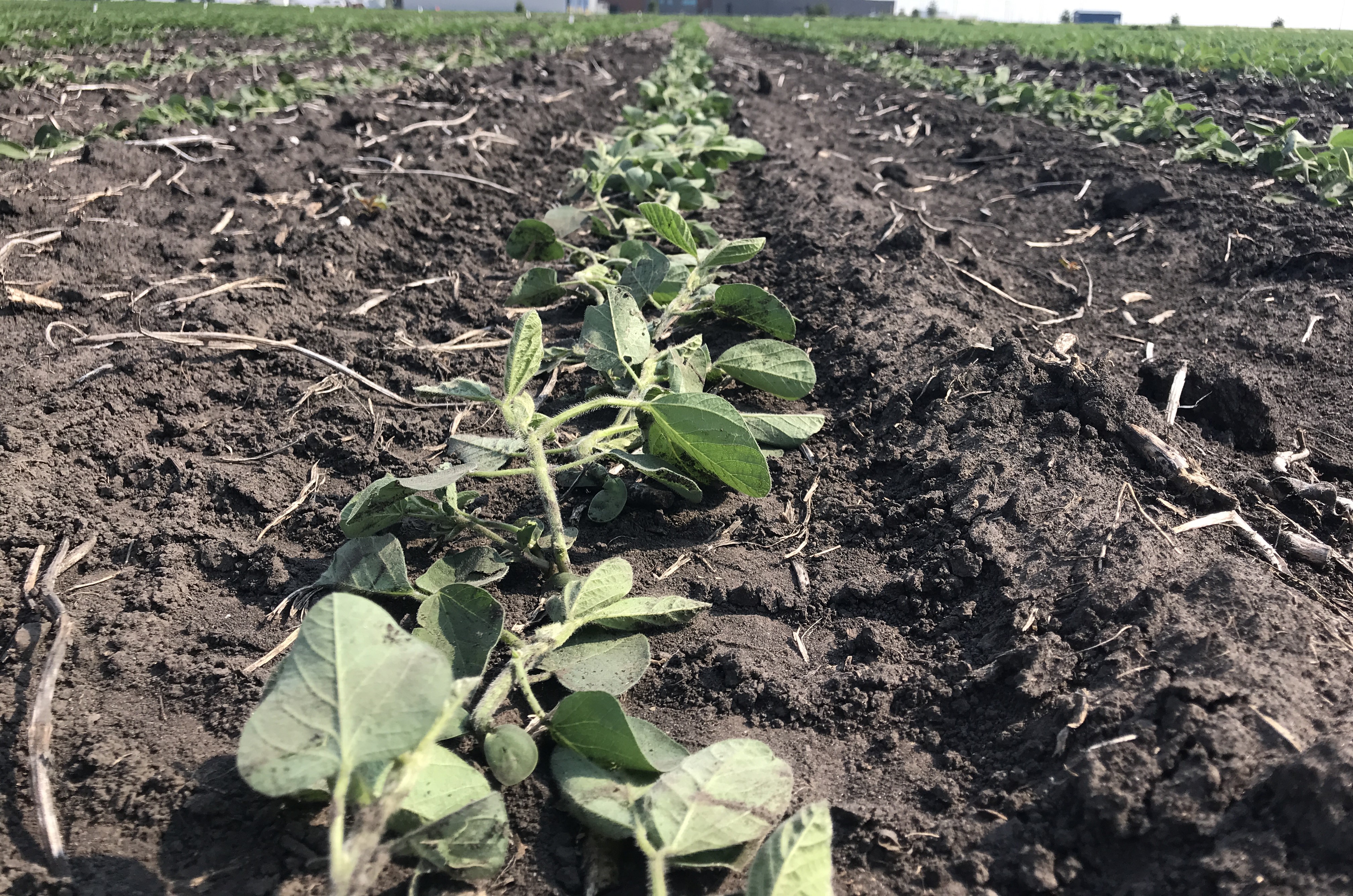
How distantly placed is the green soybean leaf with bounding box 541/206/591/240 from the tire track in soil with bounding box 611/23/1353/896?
0.89 meters

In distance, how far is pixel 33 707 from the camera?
124cm

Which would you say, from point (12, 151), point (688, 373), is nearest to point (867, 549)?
point (688, 373)

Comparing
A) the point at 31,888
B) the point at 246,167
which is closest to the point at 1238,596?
the point at 31,888

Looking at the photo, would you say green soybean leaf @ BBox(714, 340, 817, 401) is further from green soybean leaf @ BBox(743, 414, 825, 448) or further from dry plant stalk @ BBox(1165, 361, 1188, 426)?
dry plant stalk @ BBox(1165, 361, 1188, 426)

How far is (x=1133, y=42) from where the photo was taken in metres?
14.7

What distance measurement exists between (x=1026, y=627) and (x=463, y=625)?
951mm

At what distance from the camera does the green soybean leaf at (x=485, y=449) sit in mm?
1425

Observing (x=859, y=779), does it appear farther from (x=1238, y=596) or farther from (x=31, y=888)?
(x=31, y=888)

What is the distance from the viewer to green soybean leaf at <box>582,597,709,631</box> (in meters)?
1.42

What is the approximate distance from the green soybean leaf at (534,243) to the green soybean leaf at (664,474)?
51.7 inches

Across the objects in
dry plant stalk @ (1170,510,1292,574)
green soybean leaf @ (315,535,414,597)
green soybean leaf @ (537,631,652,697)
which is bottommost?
green soybean leaf @ (537,631,652,697)

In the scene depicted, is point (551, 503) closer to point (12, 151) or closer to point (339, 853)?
point (339, 853)

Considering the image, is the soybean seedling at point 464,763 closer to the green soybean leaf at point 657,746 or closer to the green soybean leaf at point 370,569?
the green soybean leaf at point 657,746

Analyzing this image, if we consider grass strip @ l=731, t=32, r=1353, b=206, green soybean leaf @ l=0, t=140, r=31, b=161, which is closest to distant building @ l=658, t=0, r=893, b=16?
grass strip @ l=731, t=32, r=1353, b=206
